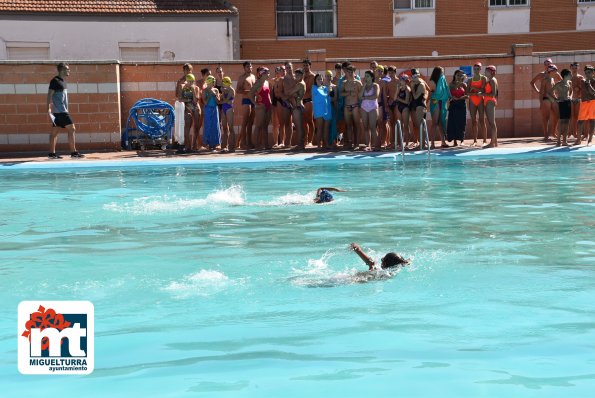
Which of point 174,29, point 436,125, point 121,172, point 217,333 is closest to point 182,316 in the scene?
point 217,333

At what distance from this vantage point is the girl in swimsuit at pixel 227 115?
20.9 m

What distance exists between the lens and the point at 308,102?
21.4 metres

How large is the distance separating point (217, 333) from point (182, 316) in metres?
0.56

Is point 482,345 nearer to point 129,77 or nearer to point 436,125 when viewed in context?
point 436,125

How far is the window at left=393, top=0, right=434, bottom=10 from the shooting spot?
102 feet

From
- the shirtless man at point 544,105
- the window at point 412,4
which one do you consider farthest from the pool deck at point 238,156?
the window at point 412,4

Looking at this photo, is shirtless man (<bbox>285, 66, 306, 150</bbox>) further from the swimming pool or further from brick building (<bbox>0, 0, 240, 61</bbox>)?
brick building (<bbox>0, 0, 240, 61</bbox>)

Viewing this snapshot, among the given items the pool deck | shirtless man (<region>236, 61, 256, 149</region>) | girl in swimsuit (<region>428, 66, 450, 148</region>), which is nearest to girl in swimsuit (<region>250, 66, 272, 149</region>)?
shirtless man (<region>236, 61, 256, 149</region>)

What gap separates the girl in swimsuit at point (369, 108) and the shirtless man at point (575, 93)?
4.65 metres

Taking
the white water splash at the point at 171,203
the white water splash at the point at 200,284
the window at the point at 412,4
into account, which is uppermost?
the window at the point at 412,4

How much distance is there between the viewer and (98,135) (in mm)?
22047

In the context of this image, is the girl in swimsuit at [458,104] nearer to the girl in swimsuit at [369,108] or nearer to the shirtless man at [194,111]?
the girl in swimsuit at [369,108]

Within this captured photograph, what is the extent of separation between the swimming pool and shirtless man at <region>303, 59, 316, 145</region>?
19.8ft

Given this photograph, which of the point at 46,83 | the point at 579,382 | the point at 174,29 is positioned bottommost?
the point at 579,382
